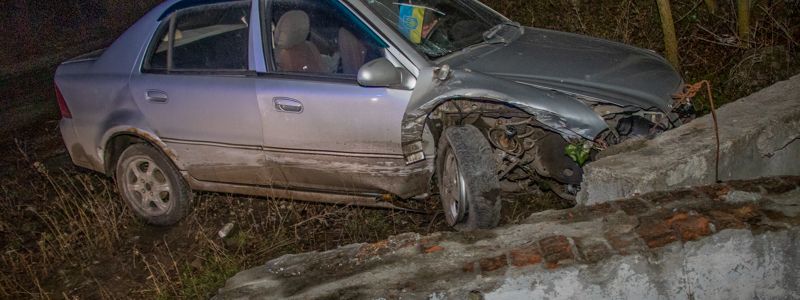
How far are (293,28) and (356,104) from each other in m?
0.79

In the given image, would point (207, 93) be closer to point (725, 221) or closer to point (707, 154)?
point (707, 154)

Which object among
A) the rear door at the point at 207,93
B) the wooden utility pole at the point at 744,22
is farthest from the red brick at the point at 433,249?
the wooden utility pole at the point at 744,22

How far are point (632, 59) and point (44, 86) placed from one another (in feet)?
28.1

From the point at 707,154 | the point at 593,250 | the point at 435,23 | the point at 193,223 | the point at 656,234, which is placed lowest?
the point at 193,223

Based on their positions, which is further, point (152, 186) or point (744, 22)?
point (744, 22)

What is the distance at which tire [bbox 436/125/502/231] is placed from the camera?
4.90 meters

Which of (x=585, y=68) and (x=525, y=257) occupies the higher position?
(x=585, y=68)

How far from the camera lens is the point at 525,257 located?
146 inches

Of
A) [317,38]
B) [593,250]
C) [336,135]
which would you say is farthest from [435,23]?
[593,250]

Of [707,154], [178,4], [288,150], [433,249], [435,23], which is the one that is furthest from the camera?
[178,4]

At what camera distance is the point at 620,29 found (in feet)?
29.1

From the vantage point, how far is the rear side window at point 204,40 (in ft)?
18.9

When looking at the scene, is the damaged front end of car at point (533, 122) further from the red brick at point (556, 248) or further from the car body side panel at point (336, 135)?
the red brick at point (556, 248)

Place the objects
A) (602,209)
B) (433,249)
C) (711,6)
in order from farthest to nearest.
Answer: (711,6) → (602,209) → (433,249)
